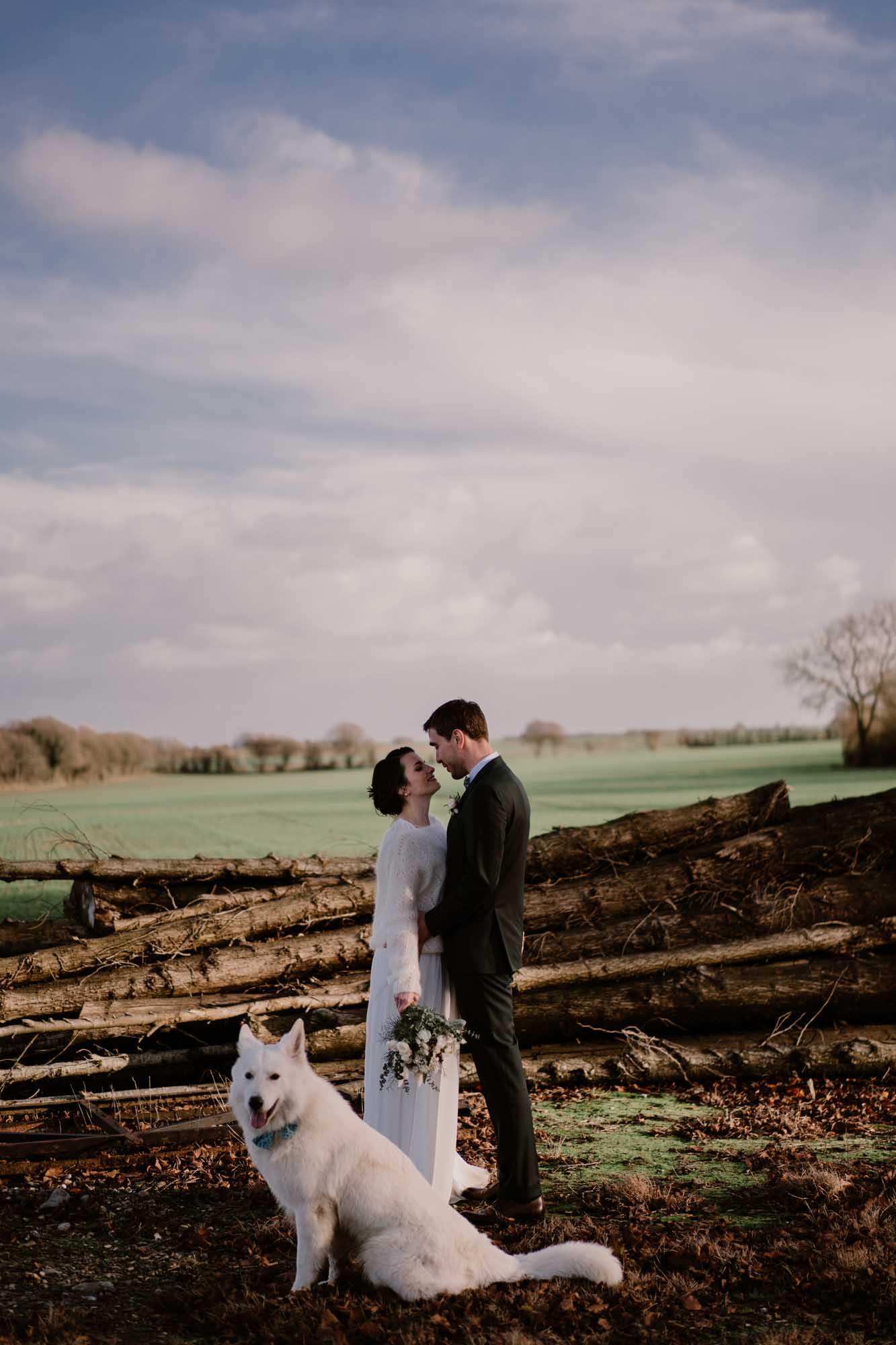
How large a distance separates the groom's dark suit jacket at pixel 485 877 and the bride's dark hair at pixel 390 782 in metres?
0.36

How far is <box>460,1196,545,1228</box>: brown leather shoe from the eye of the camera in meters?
6.66

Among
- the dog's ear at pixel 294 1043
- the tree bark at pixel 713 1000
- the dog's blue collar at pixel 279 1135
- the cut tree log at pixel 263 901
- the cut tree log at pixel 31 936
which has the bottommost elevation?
the tree bark at pixel 713 1000

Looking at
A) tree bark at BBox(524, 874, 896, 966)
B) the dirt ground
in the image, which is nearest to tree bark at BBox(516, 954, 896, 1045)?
tree bark at BBox(524, 874, 896, 966)

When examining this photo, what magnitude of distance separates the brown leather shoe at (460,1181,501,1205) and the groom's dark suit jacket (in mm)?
1532

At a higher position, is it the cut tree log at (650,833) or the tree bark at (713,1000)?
the cut tree log at (650,833)

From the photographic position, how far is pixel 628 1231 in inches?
257

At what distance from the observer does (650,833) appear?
1273 cm

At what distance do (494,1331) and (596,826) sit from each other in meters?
7.78

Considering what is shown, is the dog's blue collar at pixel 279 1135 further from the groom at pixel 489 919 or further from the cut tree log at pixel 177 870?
the cut tree log at pixel 177 870

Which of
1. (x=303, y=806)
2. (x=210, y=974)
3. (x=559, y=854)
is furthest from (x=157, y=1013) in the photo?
(x=303, y=806)

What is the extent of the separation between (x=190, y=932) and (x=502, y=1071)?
18.2ft

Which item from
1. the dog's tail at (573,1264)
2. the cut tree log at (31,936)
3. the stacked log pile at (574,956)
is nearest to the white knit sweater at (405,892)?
the dog's tail at (573,1264)

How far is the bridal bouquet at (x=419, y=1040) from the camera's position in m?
6.14

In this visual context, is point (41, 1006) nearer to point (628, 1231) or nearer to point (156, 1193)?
point (156, 1193)
